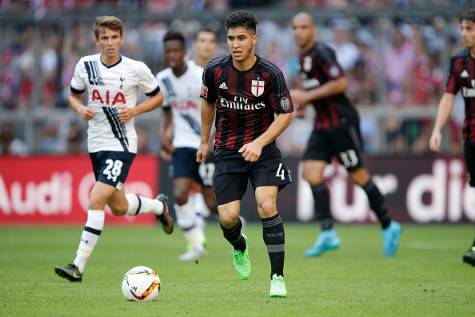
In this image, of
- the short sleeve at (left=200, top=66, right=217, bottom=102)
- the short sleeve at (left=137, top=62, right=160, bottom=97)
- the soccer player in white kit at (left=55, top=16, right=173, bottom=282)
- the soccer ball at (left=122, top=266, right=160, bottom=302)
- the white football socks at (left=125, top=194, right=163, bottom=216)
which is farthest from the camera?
the white football socks at (left=125, top=194, right=163, bottom=216)

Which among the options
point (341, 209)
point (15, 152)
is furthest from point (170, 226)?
point (15, 152)

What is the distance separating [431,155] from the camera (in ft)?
61.2

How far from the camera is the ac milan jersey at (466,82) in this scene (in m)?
11.4

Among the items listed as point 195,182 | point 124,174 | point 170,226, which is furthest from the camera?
point 195,182

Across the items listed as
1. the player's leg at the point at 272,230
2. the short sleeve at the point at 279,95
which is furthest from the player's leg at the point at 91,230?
the short sleeve at the point at 279,95

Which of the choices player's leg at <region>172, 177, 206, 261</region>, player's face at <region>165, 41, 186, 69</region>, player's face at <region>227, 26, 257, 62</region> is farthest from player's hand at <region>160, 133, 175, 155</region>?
player's face at <region>227, 26, 257, 62</region>

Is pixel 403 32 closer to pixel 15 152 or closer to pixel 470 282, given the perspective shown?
pixel 15 152

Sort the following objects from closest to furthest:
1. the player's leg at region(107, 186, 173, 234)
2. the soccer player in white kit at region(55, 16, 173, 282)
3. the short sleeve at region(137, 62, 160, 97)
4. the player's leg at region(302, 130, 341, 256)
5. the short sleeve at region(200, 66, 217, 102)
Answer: the short sleeve at region(200, 66, 217, 102), the soccer player in white kit at region(55, 16, 173, 282), the short sleeve at region(137, 62, 160, 97), the player's leg at region(107, 186, 173, 234), the player's leg at region(302, 130, 341, 256)

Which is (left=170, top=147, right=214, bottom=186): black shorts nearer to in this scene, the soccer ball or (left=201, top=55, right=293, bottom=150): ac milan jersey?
(left=201, top=55, right=293, bottom=150): ac milan jersey

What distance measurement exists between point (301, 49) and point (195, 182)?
228 centimetres

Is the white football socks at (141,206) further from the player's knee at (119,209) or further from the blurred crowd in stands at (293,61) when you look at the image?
the blurred crowd in stands at (293,61)

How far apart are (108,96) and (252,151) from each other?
2.54m

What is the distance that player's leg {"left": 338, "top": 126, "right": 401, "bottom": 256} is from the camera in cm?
1283

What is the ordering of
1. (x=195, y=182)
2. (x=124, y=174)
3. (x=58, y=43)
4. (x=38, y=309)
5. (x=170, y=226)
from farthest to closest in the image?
(x=58, y=43), (x=195, y=182), (x=170, y=226), (x=124, y=174), (x=38, y=309)
